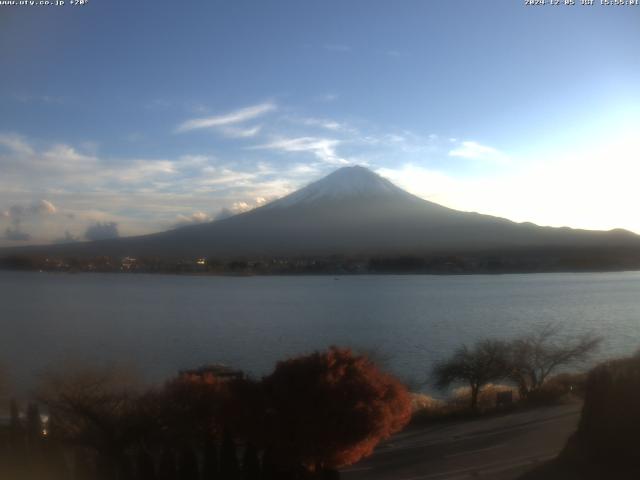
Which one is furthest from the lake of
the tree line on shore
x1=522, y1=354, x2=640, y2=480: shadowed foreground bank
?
x1=522, y1=354, x2=640, y2=480: shadowed foreground bank

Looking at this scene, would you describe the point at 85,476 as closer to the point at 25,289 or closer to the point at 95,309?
the point at 95,309

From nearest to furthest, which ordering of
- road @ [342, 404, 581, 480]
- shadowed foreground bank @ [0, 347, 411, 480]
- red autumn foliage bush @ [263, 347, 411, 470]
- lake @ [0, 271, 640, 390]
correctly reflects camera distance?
shadowed foreground bank @ [0, 347, 411, 480] → red autumn foliage bush @ [263, 347, 411, 470] → road @ [342, 404, 581, 480] → lake @ [0, 271, 640, 390]

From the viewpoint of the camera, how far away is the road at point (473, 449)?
6.89 m

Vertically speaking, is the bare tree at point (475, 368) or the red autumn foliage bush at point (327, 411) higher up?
the red autumn foliage bush at point (327, 411)

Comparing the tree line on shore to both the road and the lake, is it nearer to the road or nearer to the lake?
the road

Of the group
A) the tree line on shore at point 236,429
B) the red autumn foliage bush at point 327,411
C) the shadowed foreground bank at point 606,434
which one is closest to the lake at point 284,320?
the tree line on shore at point 236,429

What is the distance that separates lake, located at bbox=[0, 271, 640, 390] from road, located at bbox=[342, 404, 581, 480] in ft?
15.6

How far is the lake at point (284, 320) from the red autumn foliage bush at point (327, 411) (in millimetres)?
7644

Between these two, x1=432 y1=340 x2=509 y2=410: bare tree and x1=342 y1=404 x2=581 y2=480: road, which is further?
x1=432 y1=340 x2=509 y2=410: bare tree

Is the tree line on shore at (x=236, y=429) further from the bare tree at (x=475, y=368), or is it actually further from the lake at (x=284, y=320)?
the bare tree at (x=475, y=368)

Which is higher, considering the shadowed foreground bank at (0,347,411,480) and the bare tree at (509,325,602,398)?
the shadowed foreground bank at (0,347,411,480)

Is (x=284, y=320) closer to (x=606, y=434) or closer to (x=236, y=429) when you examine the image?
(x=236, y=429)

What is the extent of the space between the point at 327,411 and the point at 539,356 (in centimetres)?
1005

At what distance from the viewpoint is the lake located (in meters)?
16.2
